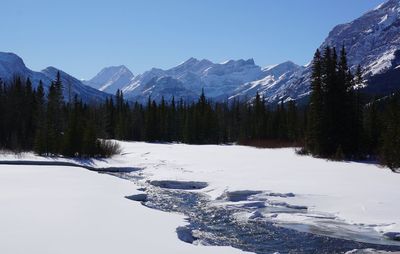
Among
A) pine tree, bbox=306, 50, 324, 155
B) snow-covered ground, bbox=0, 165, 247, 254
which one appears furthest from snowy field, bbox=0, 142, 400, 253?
pine tree, bbox=306, 50, 324, 155

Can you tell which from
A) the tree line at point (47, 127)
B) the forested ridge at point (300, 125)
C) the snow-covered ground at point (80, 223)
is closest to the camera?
the snow-covered ground at point (80, 223)

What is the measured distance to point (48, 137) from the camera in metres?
48.4

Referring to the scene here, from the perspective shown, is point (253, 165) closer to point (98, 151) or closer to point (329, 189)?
point (329, 189)

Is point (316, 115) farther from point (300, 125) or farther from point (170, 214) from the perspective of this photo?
point (170, 214)

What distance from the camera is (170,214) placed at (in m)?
18.2

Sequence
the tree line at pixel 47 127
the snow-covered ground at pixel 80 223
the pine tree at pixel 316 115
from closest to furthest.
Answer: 1. the snow-covered ground at pixel 80 223
2. the pine tree at pixel 316 115
3. the tree line at pixel 47 127

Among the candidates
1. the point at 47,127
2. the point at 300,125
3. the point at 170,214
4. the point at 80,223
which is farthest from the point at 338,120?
the point at 80,223

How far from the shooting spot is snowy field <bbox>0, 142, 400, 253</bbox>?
12500mm

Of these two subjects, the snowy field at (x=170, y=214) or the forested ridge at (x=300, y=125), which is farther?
the forested ridge at (x=300, y=125)

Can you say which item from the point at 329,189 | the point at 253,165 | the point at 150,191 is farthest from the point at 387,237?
the point at 253,165

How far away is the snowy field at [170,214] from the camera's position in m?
12.5

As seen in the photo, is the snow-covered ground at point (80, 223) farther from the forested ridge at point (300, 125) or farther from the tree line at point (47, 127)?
the tree line at point (47, 127)

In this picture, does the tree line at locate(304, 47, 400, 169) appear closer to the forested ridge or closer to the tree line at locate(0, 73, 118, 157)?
the forested ridge

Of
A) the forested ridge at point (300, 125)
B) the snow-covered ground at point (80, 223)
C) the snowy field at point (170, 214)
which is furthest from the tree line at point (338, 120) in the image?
the snow-covered ground at point (80, 223)
